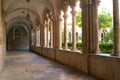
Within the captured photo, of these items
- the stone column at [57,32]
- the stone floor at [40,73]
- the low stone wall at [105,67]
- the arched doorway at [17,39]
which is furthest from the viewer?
the arched doorway at [17,39]

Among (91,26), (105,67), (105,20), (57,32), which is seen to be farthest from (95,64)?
(105,20)

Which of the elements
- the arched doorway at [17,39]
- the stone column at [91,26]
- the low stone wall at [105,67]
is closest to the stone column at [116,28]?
the low stone wall at [105,67]

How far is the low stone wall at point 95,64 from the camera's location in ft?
18.6

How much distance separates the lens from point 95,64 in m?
6.87

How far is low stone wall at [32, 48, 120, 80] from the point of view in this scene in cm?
567

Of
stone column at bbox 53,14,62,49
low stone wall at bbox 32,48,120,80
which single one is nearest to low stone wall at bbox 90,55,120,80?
low stone wall at bbox 32,48,120,80

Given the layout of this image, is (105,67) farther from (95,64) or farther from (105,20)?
(105,20)

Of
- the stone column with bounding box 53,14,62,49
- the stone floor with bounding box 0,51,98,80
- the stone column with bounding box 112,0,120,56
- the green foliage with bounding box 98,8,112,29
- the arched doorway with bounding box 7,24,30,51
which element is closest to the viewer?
the stone column with bounding box 112,0,120,56

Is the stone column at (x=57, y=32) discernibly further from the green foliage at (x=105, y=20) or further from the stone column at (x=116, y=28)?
the green foliage at (x=105, y=20)

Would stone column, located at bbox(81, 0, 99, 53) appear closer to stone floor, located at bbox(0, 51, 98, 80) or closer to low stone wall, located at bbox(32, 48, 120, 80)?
low stone wall, located at bbox(32, 48, 120, 80)

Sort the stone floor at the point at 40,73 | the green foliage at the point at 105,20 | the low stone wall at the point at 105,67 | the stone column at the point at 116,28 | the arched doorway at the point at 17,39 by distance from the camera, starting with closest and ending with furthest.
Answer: the low stone wall at the point at 105,67 < the stone column at the point at 116,28 < the stone floor at the point at 40,73 < the green foliage at the point at 105,20 < the arched doorway at the point at 17,39

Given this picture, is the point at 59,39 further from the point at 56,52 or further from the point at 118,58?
the point at 118,58

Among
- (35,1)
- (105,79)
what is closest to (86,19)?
(105,79)

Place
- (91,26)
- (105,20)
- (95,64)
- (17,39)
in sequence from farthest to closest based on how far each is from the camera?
(17,39) < (105,20) < (91,26) < (95,64)
